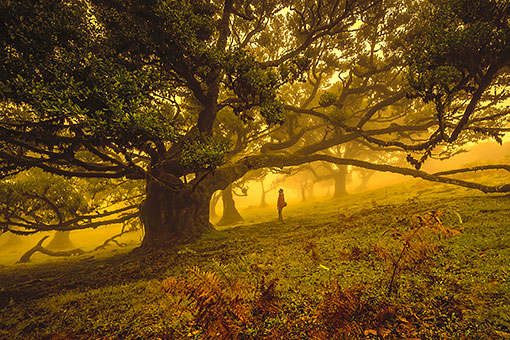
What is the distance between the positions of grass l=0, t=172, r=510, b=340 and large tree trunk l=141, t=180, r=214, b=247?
3.00 meters

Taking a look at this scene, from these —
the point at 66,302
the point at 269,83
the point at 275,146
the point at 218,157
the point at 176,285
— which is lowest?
the point at 66,302

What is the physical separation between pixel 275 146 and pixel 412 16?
10.9 m

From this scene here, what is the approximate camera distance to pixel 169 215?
1129cm

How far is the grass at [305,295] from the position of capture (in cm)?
330

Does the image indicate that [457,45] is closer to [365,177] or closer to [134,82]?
[134,82]

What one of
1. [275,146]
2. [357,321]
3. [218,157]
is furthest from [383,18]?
[357,321]

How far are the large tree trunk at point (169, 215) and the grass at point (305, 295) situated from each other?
9.83 feet

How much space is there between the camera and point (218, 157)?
314 inches

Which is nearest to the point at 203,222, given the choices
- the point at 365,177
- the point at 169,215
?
the point at 169,215

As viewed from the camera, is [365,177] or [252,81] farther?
[365,177]

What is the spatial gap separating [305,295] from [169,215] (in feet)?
28.1

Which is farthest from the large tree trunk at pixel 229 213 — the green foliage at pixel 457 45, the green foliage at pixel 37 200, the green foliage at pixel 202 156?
the green foliage at pixel 457 45

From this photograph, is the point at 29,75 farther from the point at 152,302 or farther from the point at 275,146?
the point at 275,146

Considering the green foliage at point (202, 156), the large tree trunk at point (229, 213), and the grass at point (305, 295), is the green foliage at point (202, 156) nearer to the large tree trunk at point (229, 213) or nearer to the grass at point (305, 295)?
the grass at point (305, 295)
